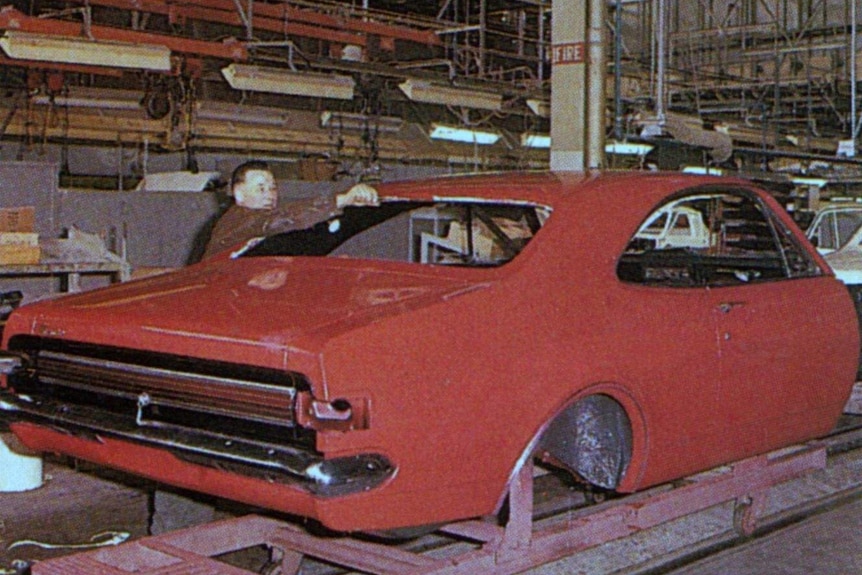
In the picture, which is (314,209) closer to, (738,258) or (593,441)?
(593,441)

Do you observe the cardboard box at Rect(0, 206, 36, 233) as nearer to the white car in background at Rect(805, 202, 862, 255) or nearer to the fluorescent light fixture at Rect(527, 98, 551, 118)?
the fluorescent light fixture at Rect(527, 98, 551, 118)

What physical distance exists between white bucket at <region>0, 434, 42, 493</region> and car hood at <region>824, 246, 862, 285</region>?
217 inches

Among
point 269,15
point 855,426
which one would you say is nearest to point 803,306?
point 855,426

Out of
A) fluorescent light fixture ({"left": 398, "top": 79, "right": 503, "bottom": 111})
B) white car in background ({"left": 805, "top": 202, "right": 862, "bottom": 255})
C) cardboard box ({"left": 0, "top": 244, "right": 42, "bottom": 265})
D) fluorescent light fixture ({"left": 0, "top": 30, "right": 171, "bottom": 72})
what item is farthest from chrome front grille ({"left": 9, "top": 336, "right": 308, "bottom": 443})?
white car in background ({"left": 805, "top": 202, "right": 862, "bottom": 255})

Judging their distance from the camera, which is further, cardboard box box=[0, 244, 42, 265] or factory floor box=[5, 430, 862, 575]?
cardboard box box=[0, 244, 42, 265]

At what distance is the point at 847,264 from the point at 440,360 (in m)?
7.07

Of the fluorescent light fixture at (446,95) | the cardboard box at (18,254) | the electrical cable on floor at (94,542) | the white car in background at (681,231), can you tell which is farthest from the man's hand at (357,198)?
the white car in background at (681,231)

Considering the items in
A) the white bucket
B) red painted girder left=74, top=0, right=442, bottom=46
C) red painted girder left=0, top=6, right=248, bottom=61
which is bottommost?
the white bucket

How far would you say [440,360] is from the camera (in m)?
3.78

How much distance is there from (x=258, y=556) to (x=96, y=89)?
10.9m

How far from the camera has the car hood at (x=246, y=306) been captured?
3.74 meters

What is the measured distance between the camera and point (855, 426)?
8320mm

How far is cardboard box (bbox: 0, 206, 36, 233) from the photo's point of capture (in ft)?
30.7

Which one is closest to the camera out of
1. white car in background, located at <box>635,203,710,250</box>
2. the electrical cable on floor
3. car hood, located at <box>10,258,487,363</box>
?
car hood, located at <box>10,258,487,363</box>
